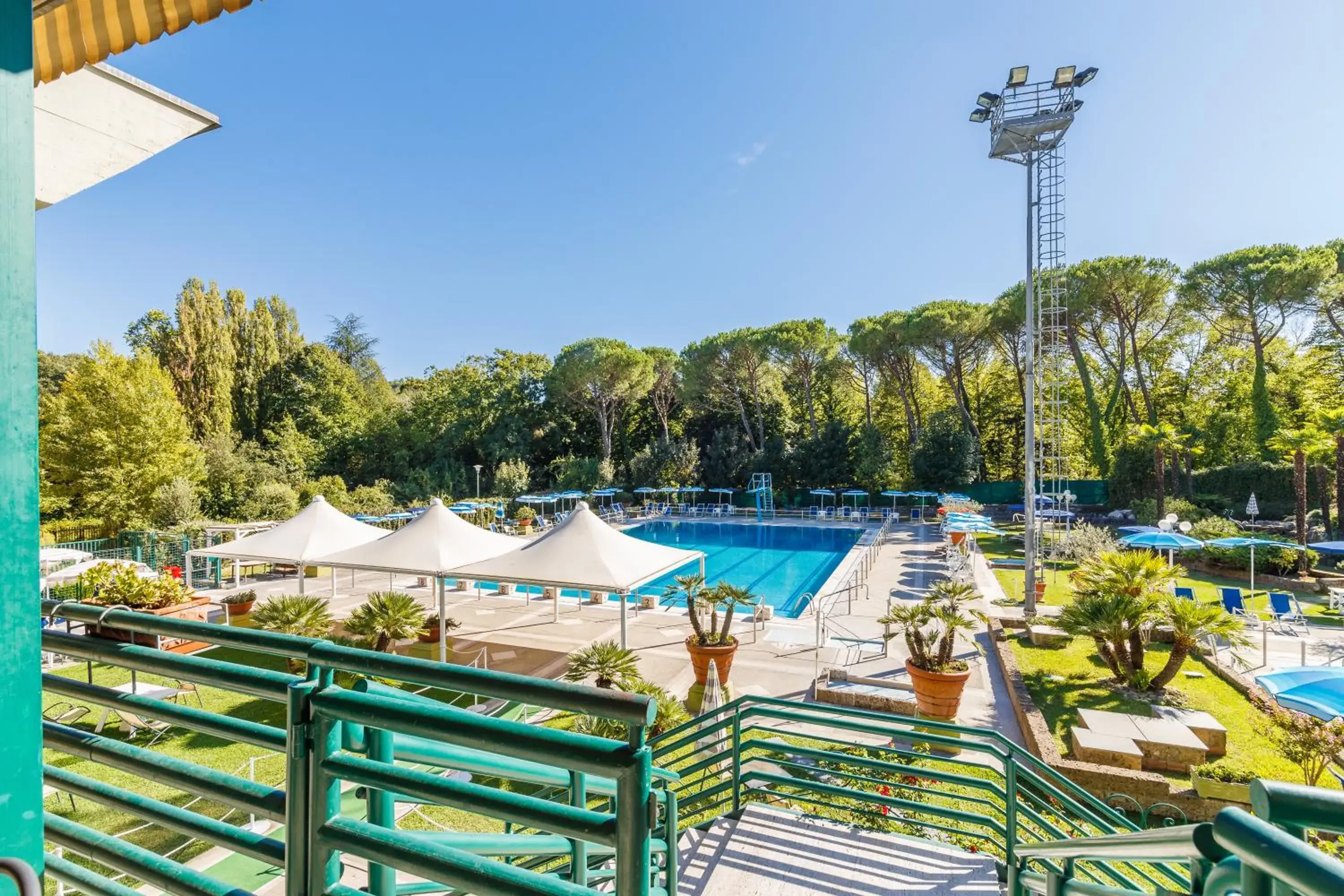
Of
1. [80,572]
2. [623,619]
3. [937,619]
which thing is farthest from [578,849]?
[80,572]

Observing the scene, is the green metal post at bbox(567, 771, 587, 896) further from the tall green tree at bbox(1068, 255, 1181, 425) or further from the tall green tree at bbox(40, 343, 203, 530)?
the tall green tree at bbox(1068, 255, 1181, 425)

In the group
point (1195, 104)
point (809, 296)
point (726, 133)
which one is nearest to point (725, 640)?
point (1195, 104)

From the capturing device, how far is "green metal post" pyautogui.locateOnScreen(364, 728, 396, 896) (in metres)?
0.98

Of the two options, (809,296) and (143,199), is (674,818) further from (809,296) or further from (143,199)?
(809,296)

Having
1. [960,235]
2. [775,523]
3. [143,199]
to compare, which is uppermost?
[960,235]

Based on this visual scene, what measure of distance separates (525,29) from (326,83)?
341 centimetres

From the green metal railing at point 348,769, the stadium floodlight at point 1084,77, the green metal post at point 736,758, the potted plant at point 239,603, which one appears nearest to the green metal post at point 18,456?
the green metal railing at point 348,769

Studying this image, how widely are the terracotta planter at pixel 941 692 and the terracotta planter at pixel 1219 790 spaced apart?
2.00 meters

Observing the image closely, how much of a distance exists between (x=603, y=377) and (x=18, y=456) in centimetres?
3341

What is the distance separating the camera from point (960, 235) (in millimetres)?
26016

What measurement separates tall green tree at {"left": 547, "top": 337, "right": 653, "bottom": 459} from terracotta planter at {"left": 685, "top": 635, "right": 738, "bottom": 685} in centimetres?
2688

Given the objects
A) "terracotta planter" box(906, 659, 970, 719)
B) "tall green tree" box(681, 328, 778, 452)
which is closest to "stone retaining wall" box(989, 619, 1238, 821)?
"terracotta planter" box(906, 659, 970, 719)

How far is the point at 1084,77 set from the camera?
10.5 meters

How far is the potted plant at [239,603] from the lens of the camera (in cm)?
982
